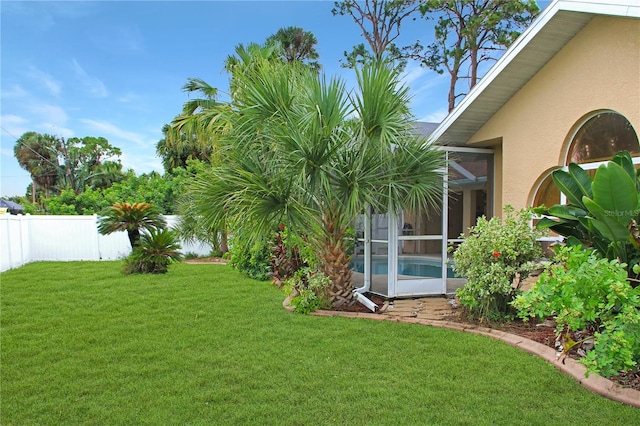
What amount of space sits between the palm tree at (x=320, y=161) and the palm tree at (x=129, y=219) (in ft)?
18.1

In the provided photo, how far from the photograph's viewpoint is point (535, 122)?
8.09 m

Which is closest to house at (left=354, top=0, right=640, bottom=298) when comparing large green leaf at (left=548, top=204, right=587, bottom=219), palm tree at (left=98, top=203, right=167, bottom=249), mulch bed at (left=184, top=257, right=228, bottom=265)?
large green leaf at (left=548, top=204, right=587, bottom=219)

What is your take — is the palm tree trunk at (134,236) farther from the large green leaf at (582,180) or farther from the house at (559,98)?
the large green leaf at (582,180)

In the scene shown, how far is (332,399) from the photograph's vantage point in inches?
169

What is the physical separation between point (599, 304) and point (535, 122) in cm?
513

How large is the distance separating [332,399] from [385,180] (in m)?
4.47

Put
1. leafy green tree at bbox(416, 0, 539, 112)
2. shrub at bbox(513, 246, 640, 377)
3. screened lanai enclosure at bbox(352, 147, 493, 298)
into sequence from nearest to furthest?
shrub at bbox(513, 246, 640, 377)
screened lanai enclosure at bbox(352, 147, 493, 298)
leafy green tree at bbox(416, 0, 539, 112)

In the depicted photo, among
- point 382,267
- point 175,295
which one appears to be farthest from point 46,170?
point 382,267

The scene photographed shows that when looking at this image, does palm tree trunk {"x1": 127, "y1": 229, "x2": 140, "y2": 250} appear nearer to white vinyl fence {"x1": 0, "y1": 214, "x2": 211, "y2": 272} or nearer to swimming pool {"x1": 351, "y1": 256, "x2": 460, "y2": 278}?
white vinyl fence {"x1": 0, "y1": 214, "x2": 211, "y2": 272}

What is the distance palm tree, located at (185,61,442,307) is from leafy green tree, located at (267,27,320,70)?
71.4ft

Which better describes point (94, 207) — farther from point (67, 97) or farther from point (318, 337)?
point (318, 337)

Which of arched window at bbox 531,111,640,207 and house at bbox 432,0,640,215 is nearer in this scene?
house at bbox 432,0,640,215

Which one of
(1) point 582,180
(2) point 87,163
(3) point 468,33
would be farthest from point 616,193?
(2) point 87,163

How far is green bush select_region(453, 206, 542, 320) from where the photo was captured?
6.82m
